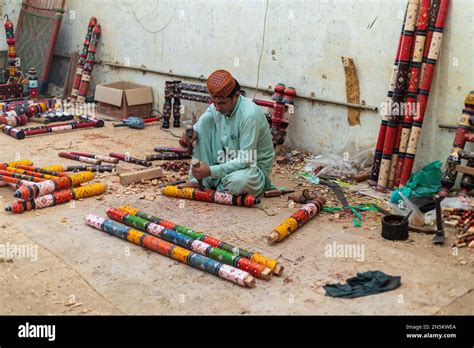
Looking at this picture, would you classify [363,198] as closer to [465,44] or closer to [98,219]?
[465,44]

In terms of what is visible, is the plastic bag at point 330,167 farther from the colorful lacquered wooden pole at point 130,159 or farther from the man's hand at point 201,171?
the colorful lacquered wooden pole at point 130,159

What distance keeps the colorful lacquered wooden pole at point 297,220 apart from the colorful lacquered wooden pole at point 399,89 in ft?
3.06

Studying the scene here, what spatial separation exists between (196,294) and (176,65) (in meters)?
5.38

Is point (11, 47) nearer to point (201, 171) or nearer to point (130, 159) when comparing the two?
point (130, 159)

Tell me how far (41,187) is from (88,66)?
4.97 metres

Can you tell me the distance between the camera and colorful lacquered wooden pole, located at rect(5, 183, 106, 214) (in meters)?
4.98

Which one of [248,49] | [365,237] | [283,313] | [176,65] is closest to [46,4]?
[176,65]

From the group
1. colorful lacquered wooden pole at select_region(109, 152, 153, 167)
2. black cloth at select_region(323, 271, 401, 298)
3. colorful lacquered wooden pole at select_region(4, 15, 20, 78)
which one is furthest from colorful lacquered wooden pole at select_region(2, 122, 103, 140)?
black cloth at select_region(323, 271, 401, 298)

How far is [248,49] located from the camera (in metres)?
7.50

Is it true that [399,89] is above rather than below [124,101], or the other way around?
above

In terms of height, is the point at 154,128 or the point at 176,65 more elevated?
the point at 176,65

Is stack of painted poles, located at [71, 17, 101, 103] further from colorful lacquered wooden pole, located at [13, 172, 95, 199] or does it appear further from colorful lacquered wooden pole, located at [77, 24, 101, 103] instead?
colorful lacquered wooden pole, located at [13, 172, 95, 199]

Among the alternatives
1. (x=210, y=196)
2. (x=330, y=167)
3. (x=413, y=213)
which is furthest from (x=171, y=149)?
(x=413, y=213)

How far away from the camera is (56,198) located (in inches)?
204
